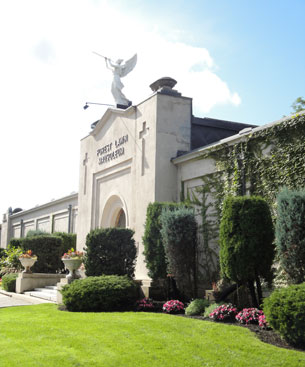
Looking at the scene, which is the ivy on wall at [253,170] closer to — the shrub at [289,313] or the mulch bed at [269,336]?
the mulch bed at [269,336]

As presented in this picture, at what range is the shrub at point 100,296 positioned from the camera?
41.2ft

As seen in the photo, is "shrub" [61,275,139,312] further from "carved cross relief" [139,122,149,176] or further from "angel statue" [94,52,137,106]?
"angel statue" [94,52,137,106]

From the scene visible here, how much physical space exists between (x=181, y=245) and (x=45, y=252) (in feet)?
36.5

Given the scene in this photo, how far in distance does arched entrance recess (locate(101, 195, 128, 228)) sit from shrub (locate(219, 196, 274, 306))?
34.7 feet

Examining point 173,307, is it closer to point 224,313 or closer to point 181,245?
point 181,245

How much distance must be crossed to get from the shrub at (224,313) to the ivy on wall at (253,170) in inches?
120

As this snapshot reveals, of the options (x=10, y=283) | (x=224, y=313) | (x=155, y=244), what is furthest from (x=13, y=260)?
(x=224, y=313)

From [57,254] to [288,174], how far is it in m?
13.9

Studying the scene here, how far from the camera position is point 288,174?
11891 mm

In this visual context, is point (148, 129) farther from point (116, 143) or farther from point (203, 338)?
point (203, 338)

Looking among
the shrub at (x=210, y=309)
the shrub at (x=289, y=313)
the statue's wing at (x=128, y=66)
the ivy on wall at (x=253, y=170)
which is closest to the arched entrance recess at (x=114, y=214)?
the ivy on wall at (x=253, y=170)

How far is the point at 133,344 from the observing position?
7992mm

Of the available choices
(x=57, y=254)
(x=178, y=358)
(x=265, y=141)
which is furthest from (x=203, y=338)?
(x=57, y=254)

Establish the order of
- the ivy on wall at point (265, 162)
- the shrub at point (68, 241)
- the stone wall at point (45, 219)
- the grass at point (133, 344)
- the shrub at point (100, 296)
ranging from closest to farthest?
1. the grass at point (133, 344)
2. the ivy on wall at point (265, 162)
3. the shrub at point (100, 296)
4. the shrub at point (68, 241)
5. the stone wall at point (45, 219)
